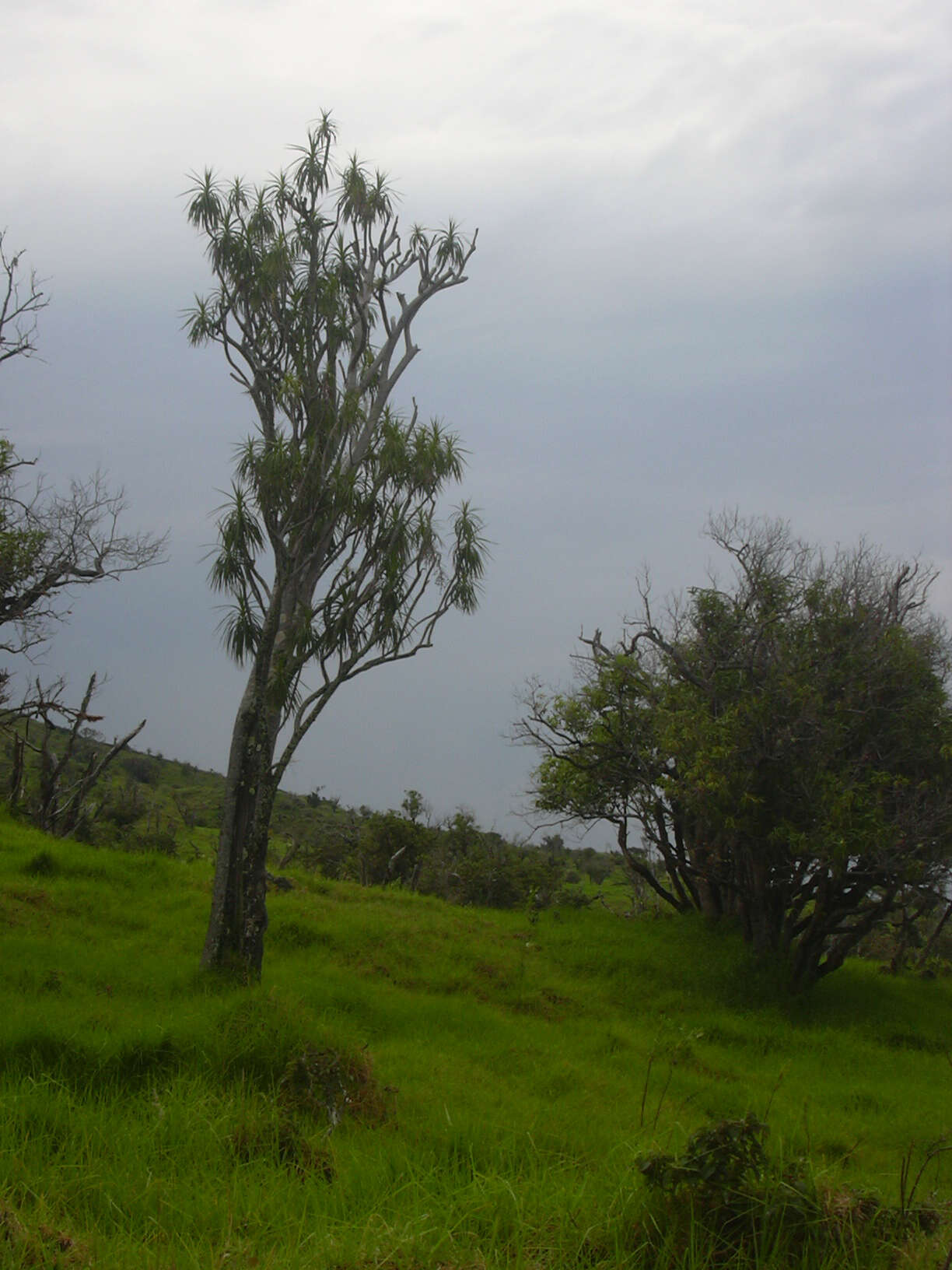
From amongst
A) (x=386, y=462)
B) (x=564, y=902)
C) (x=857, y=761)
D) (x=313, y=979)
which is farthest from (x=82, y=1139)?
(x=564, y=902)

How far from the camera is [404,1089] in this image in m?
7.49

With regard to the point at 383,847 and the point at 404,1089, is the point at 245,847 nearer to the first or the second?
the point at 404,1089

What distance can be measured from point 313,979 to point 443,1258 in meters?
7.14

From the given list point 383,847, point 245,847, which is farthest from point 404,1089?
point 383,847

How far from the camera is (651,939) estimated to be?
53.1ft

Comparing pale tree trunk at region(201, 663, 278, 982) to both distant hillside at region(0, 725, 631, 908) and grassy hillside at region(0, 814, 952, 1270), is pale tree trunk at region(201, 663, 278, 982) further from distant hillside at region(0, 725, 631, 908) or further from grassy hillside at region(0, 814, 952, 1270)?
distant hillside at region(0, 725, 631, 908)

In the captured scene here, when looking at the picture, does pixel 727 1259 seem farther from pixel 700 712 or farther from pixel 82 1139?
pixel 700 712

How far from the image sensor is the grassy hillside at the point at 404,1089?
4.40 m

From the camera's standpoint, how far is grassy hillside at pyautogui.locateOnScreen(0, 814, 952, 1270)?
440cm

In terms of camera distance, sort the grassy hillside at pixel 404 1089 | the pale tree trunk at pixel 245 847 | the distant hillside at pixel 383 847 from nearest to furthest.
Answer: the grassy hillside at pixel 404 1089, the pale tree trunk at pixel 245 847, the distant hillside at pixel 383 847

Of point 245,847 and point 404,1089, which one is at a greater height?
point 245,847

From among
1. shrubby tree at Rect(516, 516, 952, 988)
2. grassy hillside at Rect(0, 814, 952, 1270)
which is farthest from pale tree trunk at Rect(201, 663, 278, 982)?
shrubby tree at Rect(516, 516, 952, 988)

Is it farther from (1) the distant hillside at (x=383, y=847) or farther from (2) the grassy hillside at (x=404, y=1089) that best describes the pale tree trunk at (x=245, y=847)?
(1) the distant hillside at (x=383, y=847)

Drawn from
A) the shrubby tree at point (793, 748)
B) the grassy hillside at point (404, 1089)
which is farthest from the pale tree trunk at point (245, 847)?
the shrubby tree at point (793, 748)
